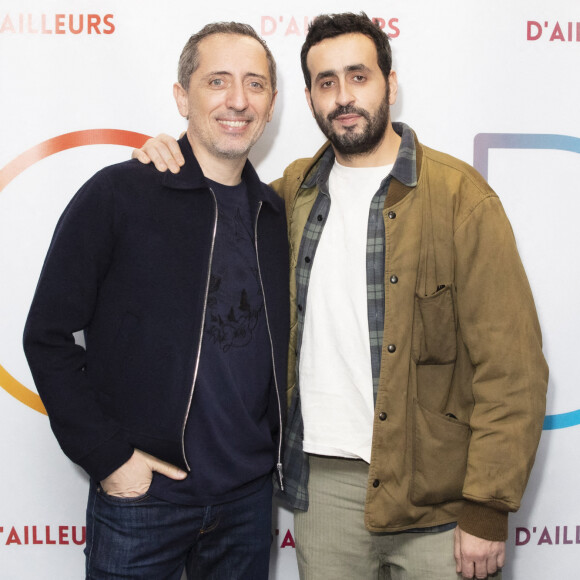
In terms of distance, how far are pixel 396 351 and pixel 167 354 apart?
552 mm

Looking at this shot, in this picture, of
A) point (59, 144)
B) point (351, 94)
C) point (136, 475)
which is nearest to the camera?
point (136, 475)

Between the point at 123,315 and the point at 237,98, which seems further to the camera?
the point at 237,98

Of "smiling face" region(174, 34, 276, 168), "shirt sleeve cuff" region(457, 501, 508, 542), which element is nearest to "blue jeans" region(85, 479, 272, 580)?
"shirt sleeve cuff" region(457, 501, 508, 542)

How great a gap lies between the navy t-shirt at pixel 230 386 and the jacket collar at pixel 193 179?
0.22 feet

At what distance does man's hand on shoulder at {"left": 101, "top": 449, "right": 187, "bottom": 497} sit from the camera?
4.82ft

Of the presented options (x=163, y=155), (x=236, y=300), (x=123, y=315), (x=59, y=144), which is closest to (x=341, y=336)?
(x=236, y=300)

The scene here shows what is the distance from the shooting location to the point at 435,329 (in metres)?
1.59

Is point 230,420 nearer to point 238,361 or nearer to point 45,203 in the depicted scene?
point 238,361

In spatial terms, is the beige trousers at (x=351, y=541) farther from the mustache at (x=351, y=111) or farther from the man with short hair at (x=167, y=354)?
the mustache at (x=351, y=111)

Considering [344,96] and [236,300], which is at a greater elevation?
[344,96]

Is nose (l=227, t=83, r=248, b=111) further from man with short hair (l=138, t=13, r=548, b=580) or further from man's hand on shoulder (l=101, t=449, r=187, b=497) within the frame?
man's hand on shoulder (l=101, t=449, r=187, b=497)

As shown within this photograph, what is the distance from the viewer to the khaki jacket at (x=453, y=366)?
1.51m

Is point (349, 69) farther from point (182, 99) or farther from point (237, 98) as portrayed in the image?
point (182, 99)

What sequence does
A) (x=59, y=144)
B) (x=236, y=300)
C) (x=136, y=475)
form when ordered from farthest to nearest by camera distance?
(x=59, y=144), (x=236, y=300), (x=136, y=475)
